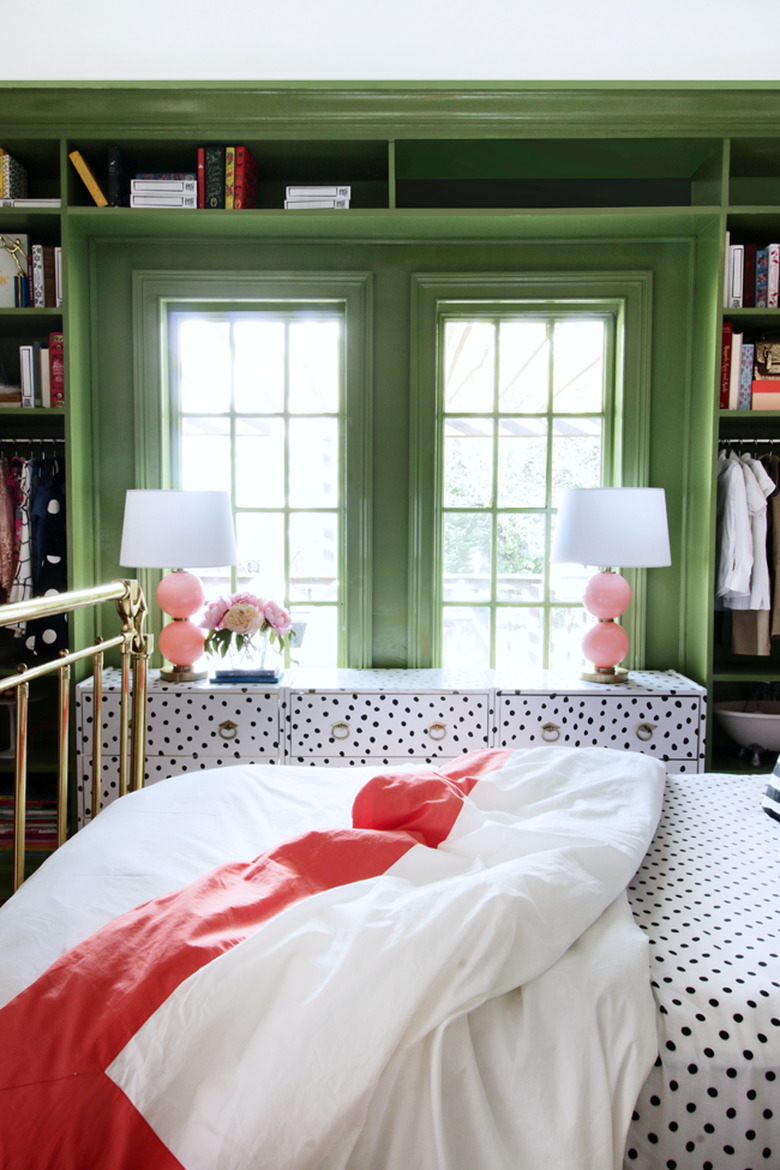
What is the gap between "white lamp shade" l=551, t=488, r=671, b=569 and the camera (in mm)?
2541

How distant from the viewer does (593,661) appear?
274 cm

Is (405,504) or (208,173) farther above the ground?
(208,173)

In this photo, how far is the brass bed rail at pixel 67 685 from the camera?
124 centimetres

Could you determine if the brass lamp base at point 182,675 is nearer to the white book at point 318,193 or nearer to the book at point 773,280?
the white book at point 318,193

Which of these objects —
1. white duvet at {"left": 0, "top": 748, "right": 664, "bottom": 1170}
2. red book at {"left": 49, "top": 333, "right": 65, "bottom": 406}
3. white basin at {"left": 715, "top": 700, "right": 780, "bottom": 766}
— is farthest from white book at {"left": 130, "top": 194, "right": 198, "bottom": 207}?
white basin at {"left": 715, "top": 700, "right": 780, "bottom": 766}

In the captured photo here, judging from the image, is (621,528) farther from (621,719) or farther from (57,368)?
(57,368)

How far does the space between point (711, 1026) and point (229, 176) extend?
9.20ft

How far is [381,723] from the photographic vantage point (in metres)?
2.61

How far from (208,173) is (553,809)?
2.46m

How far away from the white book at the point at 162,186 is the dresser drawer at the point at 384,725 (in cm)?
181

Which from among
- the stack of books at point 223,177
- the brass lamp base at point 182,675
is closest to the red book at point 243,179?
the stack of books at point 223,177

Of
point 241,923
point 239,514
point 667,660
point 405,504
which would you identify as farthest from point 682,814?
point 239,514

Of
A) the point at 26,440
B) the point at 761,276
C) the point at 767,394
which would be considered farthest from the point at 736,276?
the point at 26,440
